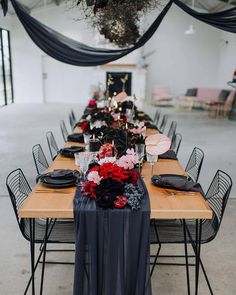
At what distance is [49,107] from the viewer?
37.8 feet

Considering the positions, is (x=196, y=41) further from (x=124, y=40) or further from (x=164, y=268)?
(x=164, y=268)

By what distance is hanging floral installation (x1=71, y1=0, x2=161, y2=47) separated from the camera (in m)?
3.40

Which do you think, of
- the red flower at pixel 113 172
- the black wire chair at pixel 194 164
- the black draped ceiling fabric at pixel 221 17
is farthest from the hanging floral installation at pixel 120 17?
the red flower at pixel 113 172

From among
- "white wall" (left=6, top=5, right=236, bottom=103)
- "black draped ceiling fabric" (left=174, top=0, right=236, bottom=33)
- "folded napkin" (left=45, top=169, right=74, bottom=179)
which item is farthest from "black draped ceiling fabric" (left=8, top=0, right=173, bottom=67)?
"white wall" (left=6, top=5, right=236, bottom=103)

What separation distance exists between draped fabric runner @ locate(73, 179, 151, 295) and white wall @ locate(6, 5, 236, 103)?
420 inches

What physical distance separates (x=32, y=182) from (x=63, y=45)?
70.2 inches

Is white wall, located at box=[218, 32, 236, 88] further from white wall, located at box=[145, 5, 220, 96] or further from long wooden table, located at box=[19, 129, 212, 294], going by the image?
long wooden table, located at box=[19, 129, 212, 294]

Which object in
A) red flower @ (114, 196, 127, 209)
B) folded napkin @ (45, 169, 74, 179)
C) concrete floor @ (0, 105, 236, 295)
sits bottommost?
concrete floor @ (0, 105, 236, 295)

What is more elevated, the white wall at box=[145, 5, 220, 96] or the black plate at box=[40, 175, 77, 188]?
the white wall at box=[145, 5, 220, 96]

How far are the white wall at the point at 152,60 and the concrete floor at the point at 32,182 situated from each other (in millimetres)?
2608

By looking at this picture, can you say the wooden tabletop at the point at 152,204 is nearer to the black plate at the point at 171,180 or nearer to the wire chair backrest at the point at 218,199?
the black plate at the point at 171,180

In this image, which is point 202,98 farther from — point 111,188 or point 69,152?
point 111,188

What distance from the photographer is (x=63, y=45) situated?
333 centimetres

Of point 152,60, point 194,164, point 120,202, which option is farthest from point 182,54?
point 120,202
